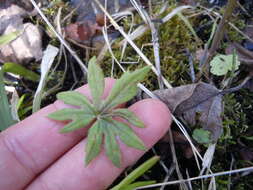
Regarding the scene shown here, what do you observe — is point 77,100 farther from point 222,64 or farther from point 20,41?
point 20,41

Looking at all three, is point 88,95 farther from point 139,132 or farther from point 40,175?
point 40,175

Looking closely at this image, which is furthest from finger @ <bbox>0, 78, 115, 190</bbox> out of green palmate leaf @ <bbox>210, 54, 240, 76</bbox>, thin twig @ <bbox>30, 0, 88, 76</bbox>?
green palmate leaf @ <bbox>210, 54, 240, 76</bbox>

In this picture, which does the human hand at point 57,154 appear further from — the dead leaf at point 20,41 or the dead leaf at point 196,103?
the dead leaf at point 20,41

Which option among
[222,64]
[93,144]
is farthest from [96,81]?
[222,64]

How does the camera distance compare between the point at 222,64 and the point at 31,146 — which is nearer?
the point at 31,146

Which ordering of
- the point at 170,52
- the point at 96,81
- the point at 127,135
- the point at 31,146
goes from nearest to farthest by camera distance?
the point at 127,135 < the point at 96,81 < the point at 31,146 < the point at 170,52
